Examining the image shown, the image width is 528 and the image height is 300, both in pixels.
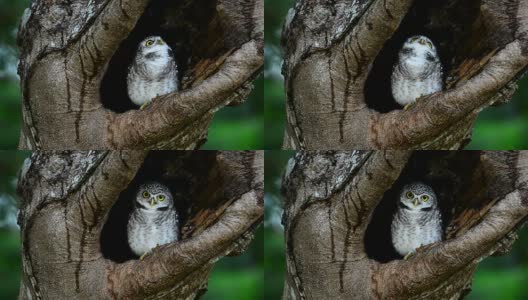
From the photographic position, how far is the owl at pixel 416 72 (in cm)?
261

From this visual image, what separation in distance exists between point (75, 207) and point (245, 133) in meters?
0.60

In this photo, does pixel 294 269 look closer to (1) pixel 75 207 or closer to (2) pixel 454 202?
(2) pixel 454 202

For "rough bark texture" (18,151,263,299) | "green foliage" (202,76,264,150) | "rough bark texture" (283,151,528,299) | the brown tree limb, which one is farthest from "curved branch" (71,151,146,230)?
the brown tree limb

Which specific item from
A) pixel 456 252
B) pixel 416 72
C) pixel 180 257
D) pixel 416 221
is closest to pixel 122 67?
pixel 180 257

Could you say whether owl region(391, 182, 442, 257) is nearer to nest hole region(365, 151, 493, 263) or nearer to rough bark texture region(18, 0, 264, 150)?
nest hole region(365, 151, 493, 263)

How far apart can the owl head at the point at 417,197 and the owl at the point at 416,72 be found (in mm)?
272

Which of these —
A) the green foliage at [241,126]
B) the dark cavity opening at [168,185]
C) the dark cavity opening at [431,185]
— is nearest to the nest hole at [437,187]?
the dark cavity opening at [431,185]

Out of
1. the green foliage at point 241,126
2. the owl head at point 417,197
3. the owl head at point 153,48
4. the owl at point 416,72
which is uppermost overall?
the owl head at point 153,48

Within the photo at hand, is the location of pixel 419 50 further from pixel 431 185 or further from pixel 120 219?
pixel 120 219

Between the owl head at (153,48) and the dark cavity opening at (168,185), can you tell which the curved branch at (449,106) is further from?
the owl head at (153,48)

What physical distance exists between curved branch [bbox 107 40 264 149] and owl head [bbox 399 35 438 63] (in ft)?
1.59

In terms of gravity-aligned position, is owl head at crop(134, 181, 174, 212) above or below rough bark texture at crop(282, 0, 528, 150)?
below

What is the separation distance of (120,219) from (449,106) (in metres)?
1.12

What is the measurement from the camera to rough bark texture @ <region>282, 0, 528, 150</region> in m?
2.50
